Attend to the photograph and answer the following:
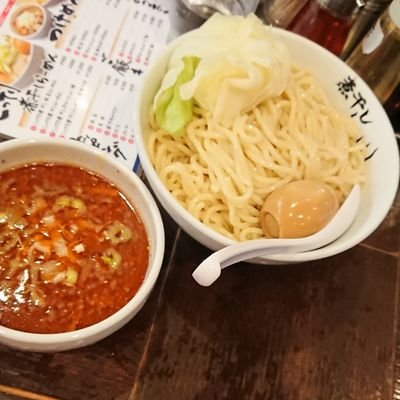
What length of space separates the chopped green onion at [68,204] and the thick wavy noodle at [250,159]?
0.18m

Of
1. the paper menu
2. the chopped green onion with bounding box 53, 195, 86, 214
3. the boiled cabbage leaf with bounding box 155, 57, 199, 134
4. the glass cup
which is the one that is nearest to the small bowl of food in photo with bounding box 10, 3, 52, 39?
the paper menu

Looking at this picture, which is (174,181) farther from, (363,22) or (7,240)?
(363,22)

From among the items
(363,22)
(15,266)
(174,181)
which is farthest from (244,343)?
(363,22)

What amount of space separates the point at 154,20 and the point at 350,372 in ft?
3.27

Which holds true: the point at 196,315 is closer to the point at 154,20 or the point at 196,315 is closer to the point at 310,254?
the point at 310,254

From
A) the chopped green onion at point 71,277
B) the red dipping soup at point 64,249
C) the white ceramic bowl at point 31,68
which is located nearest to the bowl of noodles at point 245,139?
the red dipping soup at point 64,249

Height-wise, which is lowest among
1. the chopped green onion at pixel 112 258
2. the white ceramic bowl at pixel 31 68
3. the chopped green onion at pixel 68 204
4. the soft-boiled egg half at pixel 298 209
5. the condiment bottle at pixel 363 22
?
the white ceramic bowl at pixel 31 68

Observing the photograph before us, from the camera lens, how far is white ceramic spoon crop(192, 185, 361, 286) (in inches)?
34.3

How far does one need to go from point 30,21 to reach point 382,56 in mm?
857

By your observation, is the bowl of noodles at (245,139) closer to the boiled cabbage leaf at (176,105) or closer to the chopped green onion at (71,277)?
the boiled cabbage leaf at (176,105)

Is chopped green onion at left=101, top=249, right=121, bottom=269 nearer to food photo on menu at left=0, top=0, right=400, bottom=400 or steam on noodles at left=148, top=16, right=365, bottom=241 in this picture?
food photo on menu at left=0, top=0, right=400, bottom=400

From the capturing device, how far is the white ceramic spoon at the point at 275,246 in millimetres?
871

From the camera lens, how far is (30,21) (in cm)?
138

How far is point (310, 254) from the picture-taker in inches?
39.3
